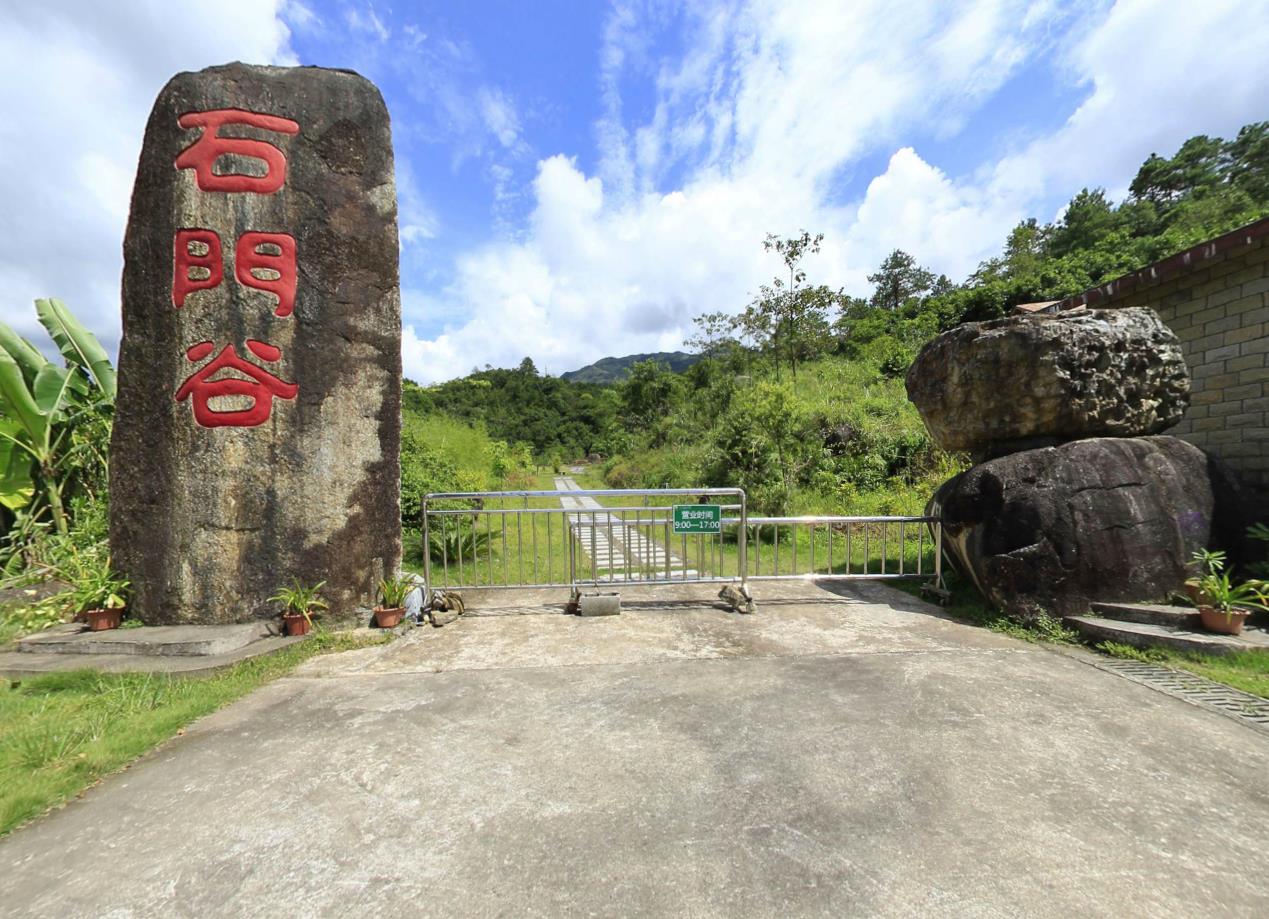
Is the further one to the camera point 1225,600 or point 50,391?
point 50,391

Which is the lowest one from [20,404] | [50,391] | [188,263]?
[20,404]

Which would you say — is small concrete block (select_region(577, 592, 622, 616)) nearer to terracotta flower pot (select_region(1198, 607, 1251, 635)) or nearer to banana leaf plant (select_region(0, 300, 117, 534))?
terracotta flower pot (select_region(1198, 607, 1251, 635))

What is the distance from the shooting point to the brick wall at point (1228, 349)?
5090 mm

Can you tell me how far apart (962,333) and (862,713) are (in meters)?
4.47

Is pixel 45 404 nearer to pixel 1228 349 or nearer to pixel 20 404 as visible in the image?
pixel 20 404

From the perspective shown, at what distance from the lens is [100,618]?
4219mm

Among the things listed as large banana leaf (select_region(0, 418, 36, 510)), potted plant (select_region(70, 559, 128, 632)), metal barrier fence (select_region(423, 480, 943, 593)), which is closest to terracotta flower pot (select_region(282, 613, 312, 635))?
metal barrier fence (select_region(423, 480, 943, 593))

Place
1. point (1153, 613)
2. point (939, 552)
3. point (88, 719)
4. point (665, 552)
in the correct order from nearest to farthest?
1. point (88, 719)
2. point (1153, 613)
3. point (939, 552)
4. point (665, 552)

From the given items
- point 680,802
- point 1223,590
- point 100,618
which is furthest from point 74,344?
point 1223,590

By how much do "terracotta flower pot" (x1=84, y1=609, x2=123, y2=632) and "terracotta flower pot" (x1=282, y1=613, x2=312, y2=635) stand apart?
1358 mm

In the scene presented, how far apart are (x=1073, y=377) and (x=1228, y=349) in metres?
2.05

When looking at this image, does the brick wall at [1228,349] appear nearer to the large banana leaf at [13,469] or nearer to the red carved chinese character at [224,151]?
the red carved chinese character at [224,151]

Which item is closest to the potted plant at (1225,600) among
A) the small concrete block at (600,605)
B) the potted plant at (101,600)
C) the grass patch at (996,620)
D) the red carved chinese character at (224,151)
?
the grass patch at (996,620)

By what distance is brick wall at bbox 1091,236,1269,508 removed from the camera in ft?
16.7
